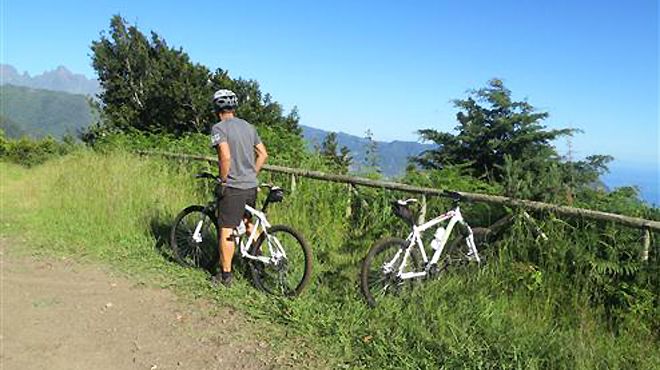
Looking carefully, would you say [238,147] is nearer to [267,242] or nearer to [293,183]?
[267,242]

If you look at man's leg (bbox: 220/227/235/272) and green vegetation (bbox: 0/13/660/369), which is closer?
green vegetation (bbox: 0/13/660/369)

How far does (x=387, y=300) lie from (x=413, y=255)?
562 mm

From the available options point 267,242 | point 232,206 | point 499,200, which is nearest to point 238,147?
point 232,206

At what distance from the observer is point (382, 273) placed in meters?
5.11

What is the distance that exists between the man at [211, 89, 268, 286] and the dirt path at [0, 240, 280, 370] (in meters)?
0.74

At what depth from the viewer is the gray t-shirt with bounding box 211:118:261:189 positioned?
5.60 metres

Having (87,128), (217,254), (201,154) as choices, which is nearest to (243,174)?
(217,254)

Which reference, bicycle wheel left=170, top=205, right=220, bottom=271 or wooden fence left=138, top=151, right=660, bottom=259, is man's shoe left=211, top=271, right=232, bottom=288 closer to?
bicycle wheel left=170, top=205, right=220, bottom=271

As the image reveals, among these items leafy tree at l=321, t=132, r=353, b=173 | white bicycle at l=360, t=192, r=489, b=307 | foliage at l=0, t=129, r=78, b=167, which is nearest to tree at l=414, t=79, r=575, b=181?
leafy tree at l=321, t=132, r=353, b=173

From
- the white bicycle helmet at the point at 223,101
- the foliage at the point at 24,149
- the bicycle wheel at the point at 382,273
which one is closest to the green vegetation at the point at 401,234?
the bicycle wheel at the point at 382,273

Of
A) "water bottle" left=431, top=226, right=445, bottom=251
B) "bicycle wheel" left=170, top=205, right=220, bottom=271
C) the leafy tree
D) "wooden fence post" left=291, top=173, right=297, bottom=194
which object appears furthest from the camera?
the leafy tree

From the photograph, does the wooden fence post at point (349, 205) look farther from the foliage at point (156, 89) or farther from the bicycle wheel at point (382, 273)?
the foliage at point (156, 89)

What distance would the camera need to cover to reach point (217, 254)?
21.0 ft

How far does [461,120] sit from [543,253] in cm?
1130
